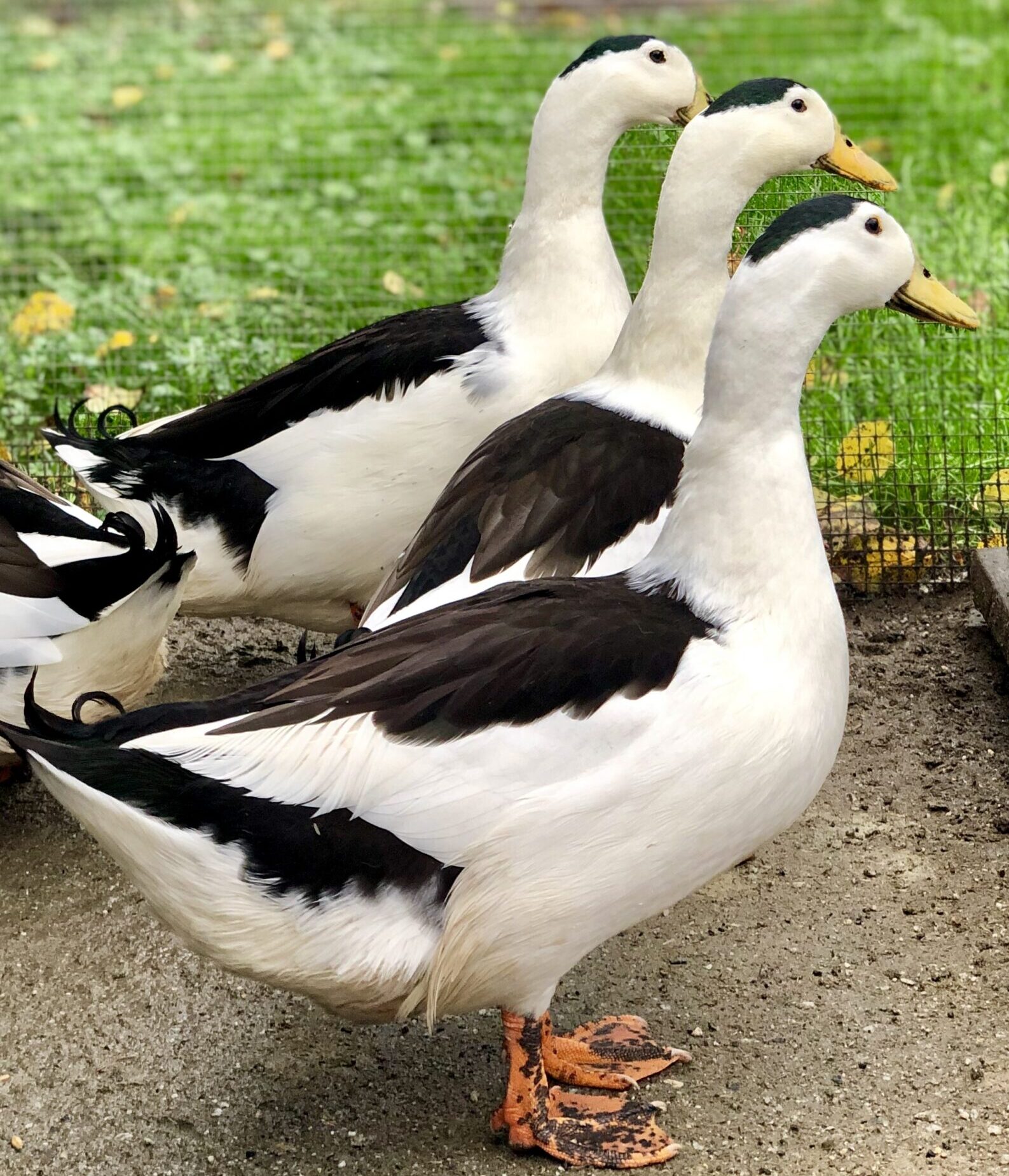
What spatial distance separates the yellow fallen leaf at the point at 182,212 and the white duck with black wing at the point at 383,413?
3044 millimetres

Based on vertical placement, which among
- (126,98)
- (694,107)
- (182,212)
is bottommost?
(182,212)

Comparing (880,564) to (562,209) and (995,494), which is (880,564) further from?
(562,209)

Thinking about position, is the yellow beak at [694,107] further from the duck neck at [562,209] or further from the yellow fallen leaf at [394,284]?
the yellow fallen leaf at [394,284]

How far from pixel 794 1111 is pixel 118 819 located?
1.20 metres

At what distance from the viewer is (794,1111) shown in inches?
108

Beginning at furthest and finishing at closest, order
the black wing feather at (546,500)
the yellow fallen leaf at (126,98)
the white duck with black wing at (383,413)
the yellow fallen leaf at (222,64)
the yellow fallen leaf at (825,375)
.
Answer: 1. the yellow fallen leaf at (222,64)
2. the yellow fallen leaf at (126,98)
3. the yellow fallen leaf at (825,375)
4. the white duck with black wing at (383,413)
5. the black wing feather at (546,500)

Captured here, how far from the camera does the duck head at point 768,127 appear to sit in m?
3.28

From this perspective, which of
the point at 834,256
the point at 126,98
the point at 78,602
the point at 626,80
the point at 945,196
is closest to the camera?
the point at 834,256

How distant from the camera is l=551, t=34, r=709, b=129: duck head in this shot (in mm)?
3756

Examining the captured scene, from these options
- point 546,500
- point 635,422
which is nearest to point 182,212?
point 635,422

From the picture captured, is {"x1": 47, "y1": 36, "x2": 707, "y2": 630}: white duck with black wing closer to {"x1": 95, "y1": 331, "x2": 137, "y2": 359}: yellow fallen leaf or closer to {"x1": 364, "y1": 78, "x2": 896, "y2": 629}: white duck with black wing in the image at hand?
{"x1": 364, "y1": 78, "x2": 896, "y2": 629}: white duck with black wing

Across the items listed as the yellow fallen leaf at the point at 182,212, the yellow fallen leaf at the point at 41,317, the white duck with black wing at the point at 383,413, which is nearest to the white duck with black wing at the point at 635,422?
the white duck with black wing at the point at 383,413

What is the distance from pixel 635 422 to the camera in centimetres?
327

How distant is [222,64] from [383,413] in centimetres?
524
